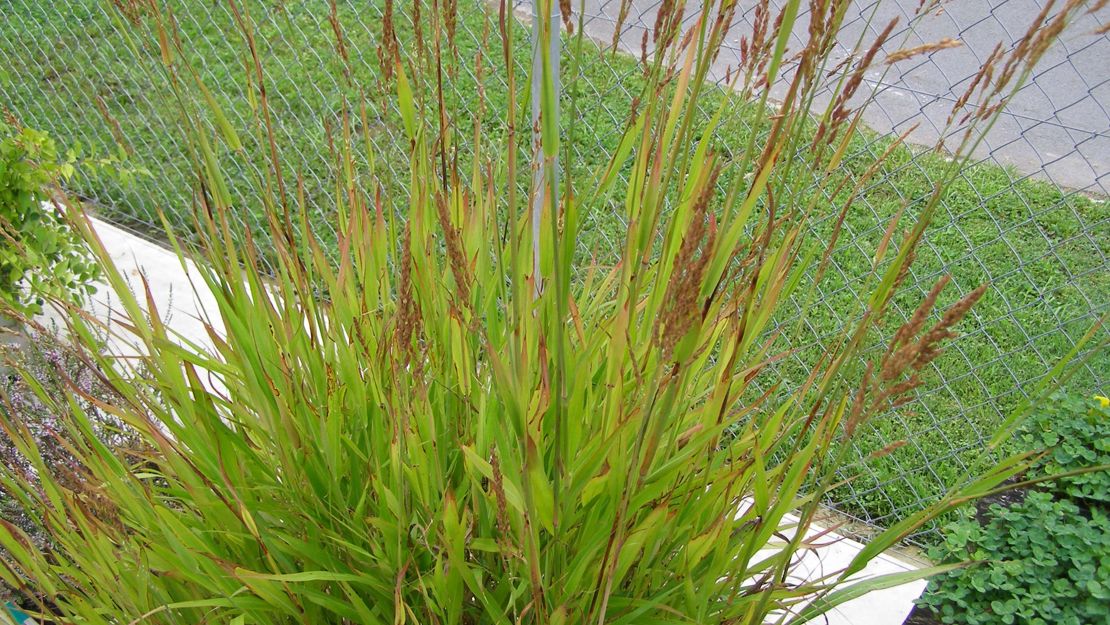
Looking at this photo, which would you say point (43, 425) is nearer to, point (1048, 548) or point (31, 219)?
point (31, 219)

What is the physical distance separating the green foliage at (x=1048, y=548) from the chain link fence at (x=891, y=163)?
1.05 feet

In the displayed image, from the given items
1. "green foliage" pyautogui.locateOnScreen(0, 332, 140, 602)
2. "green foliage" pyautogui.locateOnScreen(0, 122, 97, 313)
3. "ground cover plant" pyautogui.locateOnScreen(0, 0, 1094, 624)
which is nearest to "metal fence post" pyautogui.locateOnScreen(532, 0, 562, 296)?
"ground cover plant" pyautogui.locateOnScreen(0, 0, 1094, 624)

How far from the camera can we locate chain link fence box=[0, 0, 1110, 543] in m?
2.86

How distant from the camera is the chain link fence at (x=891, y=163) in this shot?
9.37 feet

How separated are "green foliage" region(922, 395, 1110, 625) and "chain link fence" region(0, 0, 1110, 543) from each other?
12.6 inches

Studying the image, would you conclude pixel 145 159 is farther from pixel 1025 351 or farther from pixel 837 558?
pixel 1025 351

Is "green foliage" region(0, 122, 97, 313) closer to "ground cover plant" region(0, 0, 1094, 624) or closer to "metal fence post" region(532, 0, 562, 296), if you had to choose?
"ground cover plant" region(0, 0, 1094, 624)

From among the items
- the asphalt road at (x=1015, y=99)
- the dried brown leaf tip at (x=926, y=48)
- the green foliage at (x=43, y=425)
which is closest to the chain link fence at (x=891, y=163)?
the asphalt road at (x=1015, y=99)

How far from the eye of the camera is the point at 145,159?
4480mm

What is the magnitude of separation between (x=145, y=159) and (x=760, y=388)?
10.6ft

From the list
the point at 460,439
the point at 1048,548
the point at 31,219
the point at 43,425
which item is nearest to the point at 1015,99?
the point at 1048,548

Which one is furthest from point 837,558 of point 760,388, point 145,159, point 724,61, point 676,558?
point 145,159

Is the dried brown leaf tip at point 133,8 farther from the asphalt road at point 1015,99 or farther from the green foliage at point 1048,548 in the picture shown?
the asphalt road at point 1015,99

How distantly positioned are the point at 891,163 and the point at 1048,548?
2253mm
